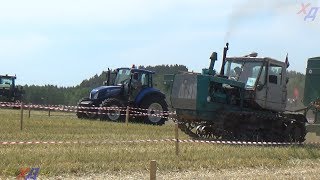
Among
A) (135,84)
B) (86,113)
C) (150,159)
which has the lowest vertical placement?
(150,159)

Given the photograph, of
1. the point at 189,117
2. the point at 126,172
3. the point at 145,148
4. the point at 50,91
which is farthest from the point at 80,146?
the point at 50,91

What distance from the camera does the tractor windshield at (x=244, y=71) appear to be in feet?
52.2

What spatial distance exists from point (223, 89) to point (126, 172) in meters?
7.23

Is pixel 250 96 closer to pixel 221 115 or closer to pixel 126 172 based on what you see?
pixel 221 115

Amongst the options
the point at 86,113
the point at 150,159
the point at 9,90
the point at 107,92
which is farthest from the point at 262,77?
the point at 9,90

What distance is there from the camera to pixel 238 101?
16.0m

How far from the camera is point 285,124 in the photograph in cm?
1662

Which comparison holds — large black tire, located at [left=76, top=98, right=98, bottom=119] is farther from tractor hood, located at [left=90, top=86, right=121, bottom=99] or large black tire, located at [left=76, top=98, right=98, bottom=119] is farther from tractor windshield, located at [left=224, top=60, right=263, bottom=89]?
tractor windshield, located at [left=224, top=60, right=263, bottom=89]

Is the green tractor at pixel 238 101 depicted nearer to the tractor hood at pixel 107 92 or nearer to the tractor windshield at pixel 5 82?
the tractor hood at pixel 107 92

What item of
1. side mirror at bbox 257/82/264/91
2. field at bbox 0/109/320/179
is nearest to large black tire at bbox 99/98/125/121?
side mirror at bbox 257/82/264/91

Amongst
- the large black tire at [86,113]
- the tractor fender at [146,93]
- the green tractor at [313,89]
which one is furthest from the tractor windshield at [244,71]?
the large black tire at [86,113]

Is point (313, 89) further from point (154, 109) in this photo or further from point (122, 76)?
point (122, 76)

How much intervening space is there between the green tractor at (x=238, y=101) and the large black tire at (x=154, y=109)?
678 centimetres

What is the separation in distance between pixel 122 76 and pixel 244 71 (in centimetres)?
894
